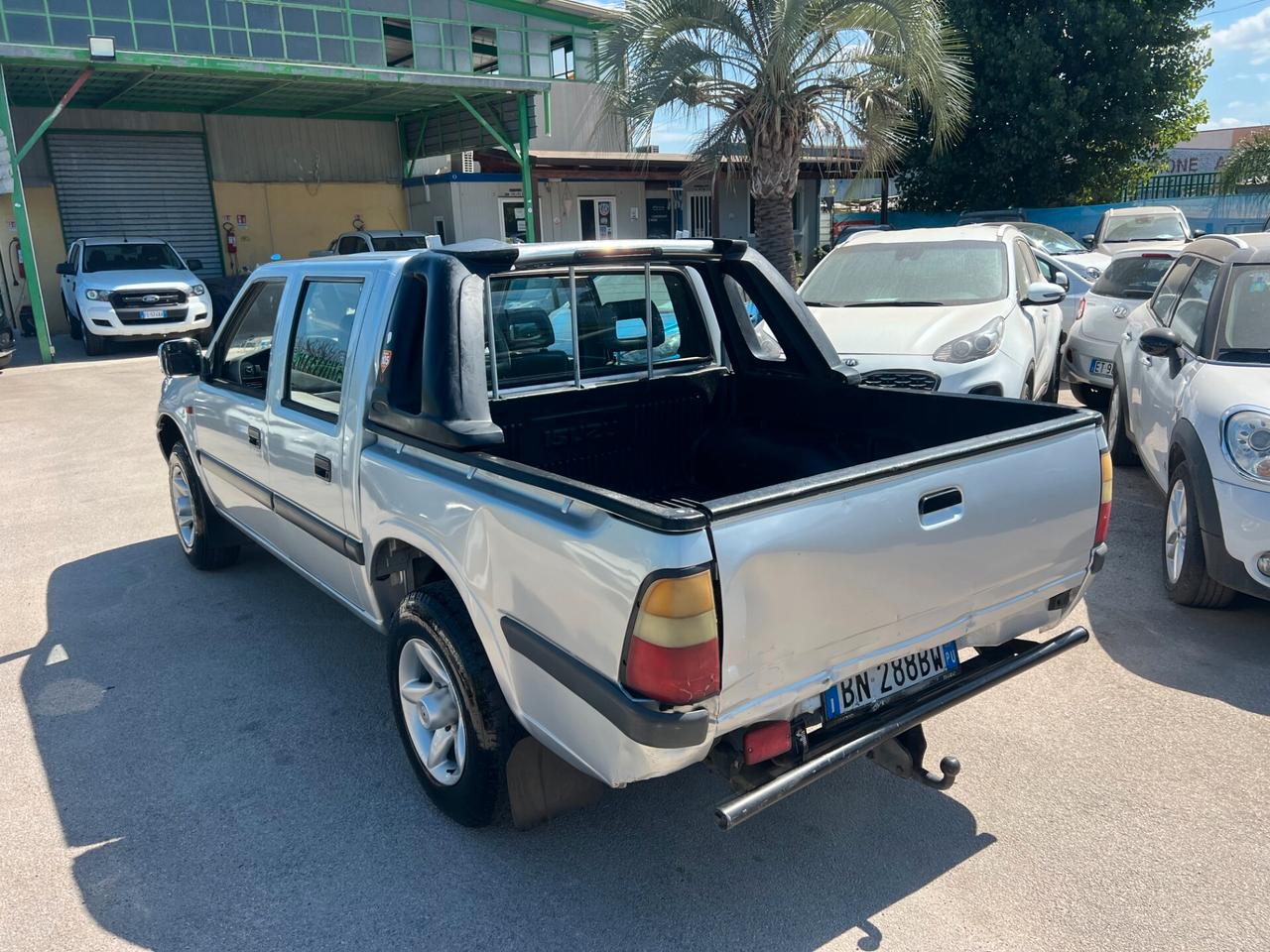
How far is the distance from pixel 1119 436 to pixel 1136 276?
7.27ft

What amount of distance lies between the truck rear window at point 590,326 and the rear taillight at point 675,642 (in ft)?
5.97

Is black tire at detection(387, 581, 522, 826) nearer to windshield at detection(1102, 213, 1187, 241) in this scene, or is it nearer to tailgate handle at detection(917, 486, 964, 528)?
tailgate handle at detection(917, 486, 964, 528)

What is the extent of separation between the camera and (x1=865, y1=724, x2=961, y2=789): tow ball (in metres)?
2.88

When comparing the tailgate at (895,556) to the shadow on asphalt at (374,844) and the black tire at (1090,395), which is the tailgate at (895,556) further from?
the black tire at (1090,395)

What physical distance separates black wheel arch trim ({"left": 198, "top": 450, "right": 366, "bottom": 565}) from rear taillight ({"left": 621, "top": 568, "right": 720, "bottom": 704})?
1606 mm

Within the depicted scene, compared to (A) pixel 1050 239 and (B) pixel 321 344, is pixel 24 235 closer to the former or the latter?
(B) pixel 321 344

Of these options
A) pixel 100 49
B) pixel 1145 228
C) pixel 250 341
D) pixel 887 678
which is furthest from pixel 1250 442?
pixel 100 49

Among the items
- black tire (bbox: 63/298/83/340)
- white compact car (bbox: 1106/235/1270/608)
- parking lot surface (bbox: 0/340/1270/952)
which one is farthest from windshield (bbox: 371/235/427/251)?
white compact car (bbox: 1106/235/1270/608)

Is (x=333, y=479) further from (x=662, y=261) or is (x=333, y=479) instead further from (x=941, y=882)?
(x=941, y=882)

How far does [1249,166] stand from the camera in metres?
22.2

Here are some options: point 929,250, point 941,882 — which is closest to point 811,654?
point 941,882

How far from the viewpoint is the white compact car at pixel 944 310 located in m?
6.77

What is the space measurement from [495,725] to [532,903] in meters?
0.53

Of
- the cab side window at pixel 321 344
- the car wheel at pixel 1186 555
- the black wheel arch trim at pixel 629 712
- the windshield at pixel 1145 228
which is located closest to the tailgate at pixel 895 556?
the black wheel arch trim at pixel 629 712
